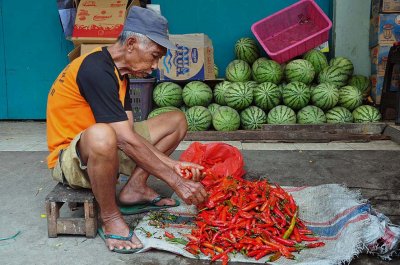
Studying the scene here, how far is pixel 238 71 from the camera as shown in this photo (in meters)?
6.25

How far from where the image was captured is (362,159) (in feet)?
15.2

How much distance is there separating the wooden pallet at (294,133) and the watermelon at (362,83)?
77cm

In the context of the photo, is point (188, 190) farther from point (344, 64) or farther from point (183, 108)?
point (344, 64)

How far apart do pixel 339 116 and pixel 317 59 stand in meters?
0.96

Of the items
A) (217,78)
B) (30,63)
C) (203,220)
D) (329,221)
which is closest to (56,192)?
(203,220)

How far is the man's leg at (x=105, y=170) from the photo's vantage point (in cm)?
258

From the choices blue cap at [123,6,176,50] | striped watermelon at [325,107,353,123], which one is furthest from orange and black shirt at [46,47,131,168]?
striped watermelon at [325,107,353,123]

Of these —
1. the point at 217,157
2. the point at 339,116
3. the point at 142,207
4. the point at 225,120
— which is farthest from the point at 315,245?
the point at 339,116

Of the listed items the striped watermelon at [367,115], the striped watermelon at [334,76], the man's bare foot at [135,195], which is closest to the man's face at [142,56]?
the man's bare foot at [135,195]

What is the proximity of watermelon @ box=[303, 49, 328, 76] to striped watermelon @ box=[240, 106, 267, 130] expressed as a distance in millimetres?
1102

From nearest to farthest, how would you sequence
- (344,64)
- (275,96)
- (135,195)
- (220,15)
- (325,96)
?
(135,195)
(325,96)
(275,96)
(344,64)
(220,15)

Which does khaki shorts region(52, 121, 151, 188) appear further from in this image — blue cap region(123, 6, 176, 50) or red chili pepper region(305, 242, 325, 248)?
red chili pepper region(305, 242, 325, 248)

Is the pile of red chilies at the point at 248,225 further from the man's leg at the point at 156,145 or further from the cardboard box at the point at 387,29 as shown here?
the cardboard box at the point at 387,29

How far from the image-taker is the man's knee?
2.57m
